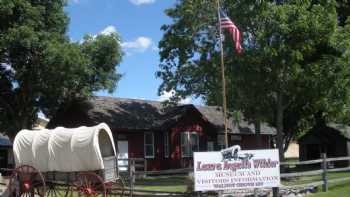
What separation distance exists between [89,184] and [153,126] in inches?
838

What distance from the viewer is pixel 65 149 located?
20828mm

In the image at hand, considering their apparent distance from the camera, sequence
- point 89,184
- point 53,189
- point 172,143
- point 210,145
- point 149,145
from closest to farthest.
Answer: point 89,184 < point 53,189 < point 149,145 < point 172,143 < point 210,145

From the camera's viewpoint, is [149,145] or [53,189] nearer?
[53,189]

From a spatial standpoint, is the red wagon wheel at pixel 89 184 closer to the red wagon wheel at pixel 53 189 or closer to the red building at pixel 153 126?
the red wagon wheel at pixel 53 189

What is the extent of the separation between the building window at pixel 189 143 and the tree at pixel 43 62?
7760 millimetres

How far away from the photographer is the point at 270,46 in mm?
31391

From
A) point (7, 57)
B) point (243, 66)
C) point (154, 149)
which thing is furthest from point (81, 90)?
point (243, 66)

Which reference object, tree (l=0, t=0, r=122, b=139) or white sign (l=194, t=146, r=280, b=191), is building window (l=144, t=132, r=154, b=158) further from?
white sign (l=194, t=146, r=280, b=191)

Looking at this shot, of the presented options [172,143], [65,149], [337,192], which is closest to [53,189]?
[65,149]

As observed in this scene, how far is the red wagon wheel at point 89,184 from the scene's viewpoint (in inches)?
795

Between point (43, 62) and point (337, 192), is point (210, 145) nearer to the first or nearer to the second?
point (43, 62)

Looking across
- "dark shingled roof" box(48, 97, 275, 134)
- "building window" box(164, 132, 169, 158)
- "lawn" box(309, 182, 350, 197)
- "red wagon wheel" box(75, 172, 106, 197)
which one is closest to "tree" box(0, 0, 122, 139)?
"dark shingled roof" box(48, 97, 275, 134)

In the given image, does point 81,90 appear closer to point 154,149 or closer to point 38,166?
point 154,149

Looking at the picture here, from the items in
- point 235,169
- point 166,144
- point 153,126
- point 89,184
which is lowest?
point 89,184
